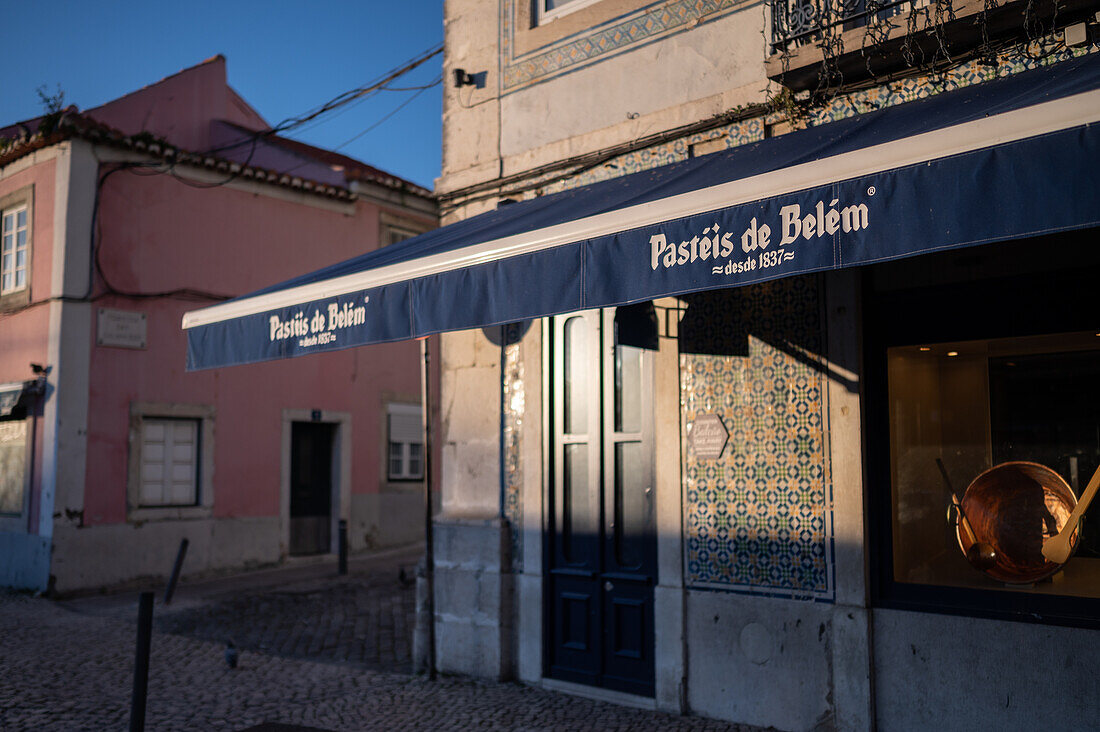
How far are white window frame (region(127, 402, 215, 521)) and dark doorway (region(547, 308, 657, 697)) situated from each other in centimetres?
834

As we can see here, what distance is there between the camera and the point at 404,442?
658 inches

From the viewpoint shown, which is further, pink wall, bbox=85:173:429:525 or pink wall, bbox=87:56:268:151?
pink wall, bbox=87:56:268:151

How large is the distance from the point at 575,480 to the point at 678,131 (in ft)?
8.10

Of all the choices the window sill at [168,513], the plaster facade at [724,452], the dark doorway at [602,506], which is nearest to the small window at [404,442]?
the window sill at [168,513]

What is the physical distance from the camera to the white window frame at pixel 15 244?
12773 mm

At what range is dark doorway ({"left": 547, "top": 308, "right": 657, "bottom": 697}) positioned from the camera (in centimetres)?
601

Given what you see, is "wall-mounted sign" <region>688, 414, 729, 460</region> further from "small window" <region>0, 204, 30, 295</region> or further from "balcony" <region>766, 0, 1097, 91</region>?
"small window" <region>0, 204, 30, 295</region>

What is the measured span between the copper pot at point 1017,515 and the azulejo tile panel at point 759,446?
2.48 ft

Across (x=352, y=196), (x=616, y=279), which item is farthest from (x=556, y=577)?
(x=352, y=196)

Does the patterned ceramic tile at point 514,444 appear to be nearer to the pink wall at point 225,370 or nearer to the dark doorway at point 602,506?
the dark doorway at point 602,506

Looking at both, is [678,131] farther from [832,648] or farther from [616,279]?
[832,648]

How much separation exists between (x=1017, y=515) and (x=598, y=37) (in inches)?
166

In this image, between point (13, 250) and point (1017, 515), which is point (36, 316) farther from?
point (1017, 515)

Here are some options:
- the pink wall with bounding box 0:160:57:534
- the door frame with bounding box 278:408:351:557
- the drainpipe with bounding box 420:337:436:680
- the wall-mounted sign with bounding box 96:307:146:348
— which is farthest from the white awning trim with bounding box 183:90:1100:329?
the door frame with bounding box 278:408:351:557
